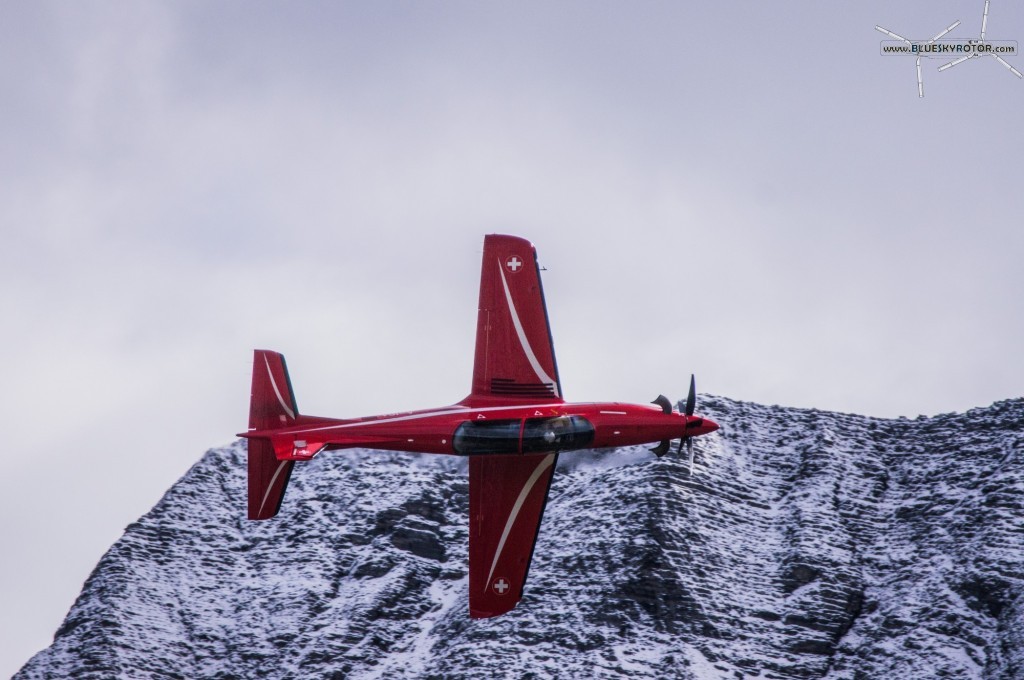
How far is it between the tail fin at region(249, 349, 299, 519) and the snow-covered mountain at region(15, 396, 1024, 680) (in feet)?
179

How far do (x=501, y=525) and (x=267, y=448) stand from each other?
8401mm

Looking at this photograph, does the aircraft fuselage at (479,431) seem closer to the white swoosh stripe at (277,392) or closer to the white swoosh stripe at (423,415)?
the white swoosh stripe at (423,415)

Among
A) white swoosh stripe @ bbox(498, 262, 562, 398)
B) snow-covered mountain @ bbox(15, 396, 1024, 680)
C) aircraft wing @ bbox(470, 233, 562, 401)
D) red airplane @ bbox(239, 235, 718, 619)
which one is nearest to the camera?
red airplane @ bbox(239, 235, 718, 619)

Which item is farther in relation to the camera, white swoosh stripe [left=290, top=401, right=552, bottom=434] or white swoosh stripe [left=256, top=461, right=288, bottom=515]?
white swoosh stripe [left=256, top=461, right=288, bottom=515]

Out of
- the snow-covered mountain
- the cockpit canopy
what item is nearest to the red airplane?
the cockpit canopy

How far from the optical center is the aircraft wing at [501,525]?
46.3 metres

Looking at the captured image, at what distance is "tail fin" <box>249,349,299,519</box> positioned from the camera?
44.6 metres

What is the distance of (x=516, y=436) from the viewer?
4256 cm

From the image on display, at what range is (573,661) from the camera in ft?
319

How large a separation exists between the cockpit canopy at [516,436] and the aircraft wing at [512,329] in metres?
1.67

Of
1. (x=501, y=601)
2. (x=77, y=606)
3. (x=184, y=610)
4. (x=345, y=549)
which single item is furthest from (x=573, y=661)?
(x=501, y=601)

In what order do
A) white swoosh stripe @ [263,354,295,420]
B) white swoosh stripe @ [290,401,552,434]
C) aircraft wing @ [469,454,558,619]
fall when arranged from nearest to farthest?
white swoosh stripe @ [290,401,552,434], white swoosh stripe @ [263,354,295,420], aircraft wing @ [469,454,558,619]

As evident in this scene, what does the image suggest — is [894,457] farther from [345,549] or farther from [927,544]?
[345,549]

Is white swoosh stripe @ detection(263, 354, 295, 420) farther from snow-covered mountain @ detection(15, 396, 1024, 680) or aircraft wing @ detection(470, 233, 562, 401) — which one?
snow-covered mountain @ detection(15, 396, 1024, 680)
